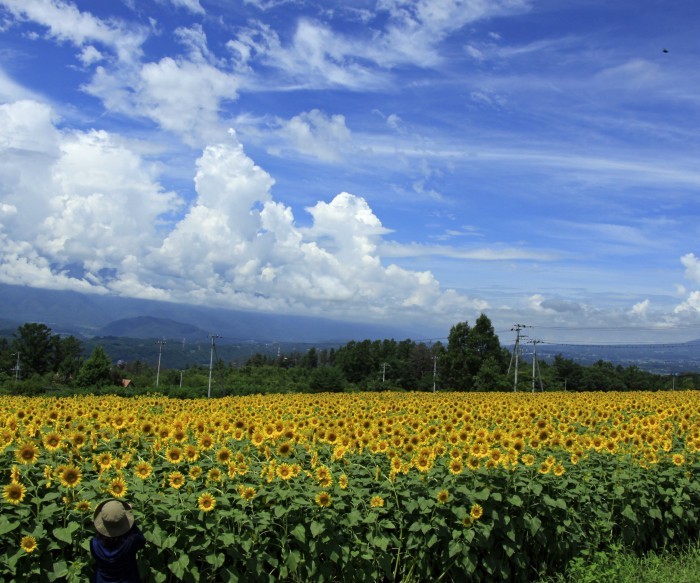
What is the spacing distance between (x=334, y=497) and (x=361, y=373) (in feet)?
297

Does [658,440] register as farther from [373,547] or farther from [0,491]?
[0,491]

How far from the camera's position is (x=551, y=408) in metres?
15.2

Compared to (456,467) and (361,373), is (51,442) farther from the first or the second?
(361,373)

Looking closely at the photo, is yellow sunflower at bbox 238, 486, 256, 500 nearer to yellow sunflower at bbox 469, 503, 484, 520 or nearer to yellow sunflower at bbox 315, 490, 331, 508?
yellow sunflower at bbox 315, 490, 331, 508

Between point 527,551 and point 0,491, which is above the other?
point 0,491

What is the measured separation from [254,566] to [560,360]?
8969cm

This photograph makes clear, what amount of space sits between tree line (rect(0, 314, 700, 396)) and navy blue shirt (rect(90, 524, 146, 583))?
3666 cm

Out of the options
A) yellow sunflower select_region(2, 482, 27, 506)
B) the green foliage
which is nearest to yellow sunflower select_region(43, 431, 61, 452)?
yellow sunflower select_region(2, 482, 27, 506)

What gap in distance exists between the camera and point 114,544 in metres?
5.02

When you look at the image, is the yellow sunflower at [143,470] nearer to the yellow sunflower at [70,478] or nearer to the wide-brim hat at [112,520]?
the yellow sunflower at [70,478]

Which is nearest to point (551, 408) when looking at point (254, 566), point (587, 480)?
point (587, 480)

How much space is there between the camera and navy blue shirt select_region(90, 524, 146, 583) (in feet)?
16.3

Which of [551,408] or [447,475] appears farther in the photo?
[551,408]

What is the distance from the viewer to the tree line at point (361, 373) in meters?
58.2
